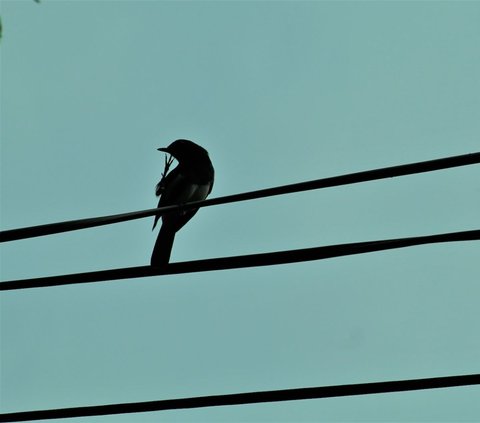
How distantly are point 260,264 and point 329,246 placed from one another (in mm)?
354

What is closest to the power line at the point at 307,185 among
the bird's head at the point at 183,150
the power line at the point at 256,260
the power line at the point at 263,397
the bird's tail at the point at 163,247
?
the power line at the point at 256,260

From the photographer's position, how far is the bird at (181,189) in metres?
8.20

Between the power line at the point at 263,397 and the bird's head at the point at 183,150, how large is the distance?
16.3ft

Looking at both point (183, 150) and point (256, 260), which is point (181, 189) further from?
point (256, 260)

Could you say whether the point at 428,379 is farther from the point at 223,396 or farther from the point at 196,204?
the point at 196,204

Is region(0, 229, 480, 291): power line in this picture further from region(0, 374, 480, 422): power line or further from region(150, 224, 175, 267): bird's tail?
region(150, 224, 175, 267): bird's tail

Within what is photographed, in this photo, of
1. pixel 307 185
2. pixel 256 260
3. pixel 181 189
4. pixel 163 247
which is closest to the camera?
pixel 307 185

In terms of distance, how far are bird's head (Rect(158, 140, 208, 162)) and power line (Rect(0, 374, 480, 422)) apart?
498 cm

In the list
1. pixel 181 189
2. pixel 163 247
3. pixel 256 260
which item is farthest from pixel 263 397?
pixel 181 189

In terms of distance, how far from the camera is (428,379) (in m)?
4.04

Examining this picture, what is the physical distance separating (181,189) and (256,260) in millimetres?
4372

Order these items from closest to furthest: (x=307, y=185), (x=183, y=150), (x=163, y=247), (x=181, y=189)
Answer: (x=307, y=185), (x=163, y=247), (x=181, y=189), (x=183, y=150)

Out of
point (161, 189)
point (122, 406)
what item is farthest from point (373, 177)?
point (161, 189)

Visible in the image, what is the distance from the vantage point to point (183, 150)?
9172mm
